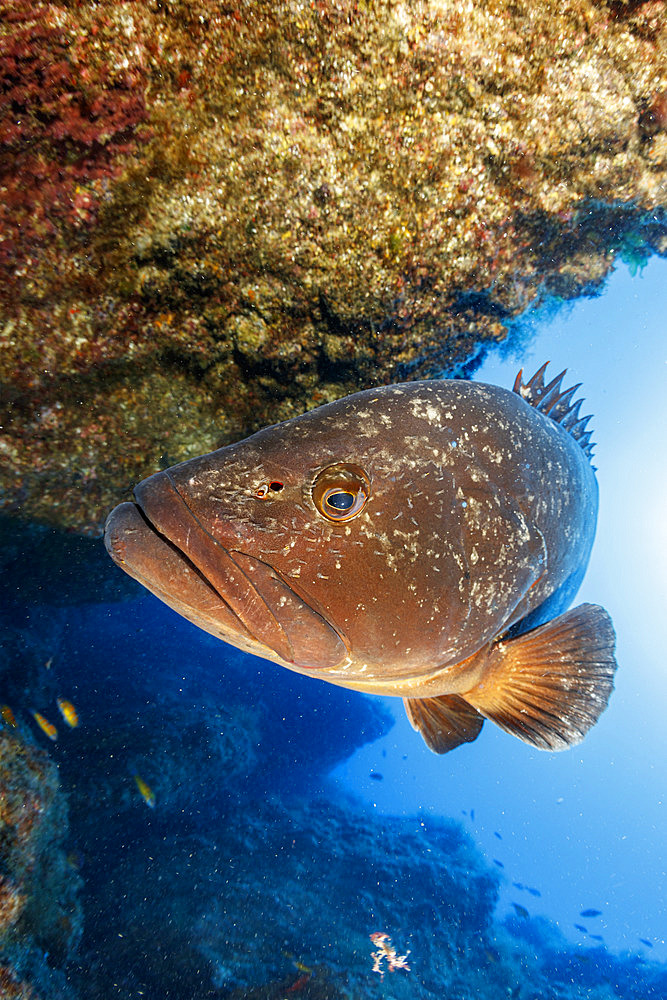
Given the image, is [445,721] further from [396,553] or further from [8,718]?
[8,718]

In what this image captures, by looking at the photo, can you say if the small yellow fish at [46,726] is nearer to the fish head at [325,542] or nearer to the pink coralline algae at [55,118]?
the pink coralline algae at [55,118]

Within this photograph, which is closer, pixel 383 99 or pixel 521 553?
pixel 521 553

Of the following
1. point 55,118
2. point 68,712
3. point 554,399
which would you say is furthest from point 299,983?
point 55,118

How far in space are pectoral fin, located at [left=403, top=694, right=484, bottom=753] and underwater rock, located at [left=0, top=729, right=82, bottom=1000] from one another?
428 cm

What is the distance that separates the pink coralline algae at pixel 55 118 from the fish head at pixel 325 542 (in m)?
2.46

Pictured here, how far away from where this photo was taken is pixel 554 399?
4285mm

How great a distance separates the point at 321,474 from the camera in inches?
75.8

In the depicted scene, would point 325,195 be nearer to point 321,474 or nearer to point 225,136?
point 225,136

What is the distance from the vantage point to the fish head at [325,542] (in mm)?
1703

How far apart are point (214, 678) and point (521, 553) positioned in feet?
39.9

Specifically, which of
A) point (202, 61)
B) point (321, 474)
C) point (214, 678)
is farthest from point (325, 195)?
point (214, 678)

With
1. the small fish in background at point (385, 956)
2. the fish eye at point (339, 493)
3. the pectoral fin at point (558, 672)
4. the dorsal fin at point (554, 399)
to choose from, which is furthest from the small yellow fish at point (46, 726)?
the dorsal fin at point (554, 399)

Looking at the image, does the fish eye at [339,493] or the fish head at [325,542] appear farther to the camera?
the fish eye at [339,493]

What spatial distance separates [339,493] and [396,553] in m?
0.41
